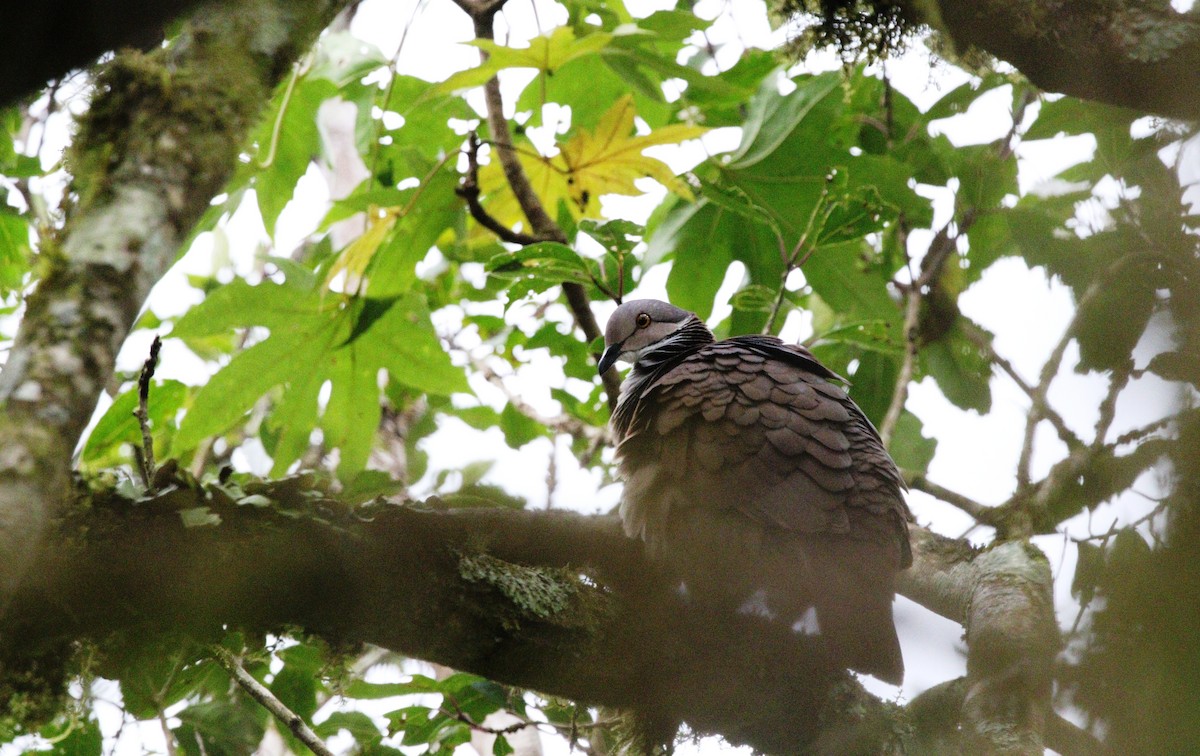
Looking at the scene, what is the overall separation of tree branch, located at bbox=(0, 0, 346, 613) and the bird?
5.60ft

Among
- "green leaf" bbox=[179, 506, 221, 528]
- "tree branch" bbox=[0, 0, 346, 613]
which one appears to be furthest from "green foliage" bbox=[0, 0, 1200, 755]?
"tree branch" bbox=[0, 0, 346, 613]

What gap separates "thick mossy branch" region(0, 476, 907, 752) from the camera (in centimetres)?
206

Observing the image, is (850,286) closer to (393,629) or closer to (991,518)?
(991,518)

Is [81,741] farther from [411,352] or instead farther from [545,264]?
[545,264]

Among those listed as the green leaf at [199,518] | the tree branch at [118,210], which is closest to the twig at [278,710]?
the green leaf at [199,518]

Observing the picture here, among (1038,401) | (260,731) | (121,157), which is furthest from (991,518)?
(121,157)

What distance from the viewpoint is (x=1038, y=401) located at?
10.8 feet

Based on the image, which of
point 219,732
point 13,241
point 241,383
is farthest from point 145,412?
point 13,241

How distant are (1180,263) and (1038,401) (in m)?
2.06

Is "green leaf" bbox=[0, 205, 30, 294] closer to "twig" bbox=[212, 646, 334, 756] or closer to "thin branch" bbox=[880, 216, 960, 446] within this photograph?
"twig" bbox=[212, 646, 334, 756]

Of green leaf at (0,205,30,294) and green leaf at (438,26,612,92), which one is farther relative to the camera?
green leaf at (0,205,30,294)

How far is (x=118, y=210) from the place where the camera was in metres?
1.51

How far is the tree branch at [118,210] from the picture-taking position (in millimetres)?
1237

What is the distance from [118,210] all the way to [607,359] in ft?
9.30
